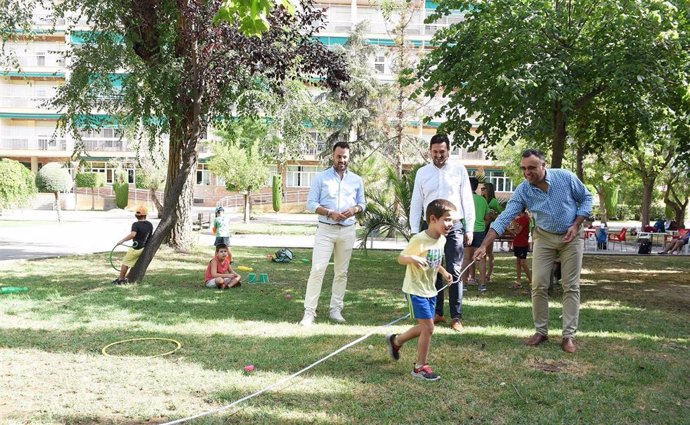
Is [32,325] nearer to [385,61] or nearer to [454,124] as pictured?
[454,124]

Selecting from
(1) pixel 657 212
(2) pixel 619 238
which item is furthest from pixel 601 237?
(1) pixel 657 212

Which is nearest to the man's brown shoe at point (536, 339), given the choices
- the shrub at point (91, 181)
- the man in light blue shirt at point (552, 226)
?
the man in light blue shirt at point (552, 226)

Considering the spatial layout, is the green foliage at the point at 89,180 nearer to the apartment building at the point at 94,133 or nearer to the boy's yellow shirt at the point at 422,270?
the apartment building at the point at 94,133

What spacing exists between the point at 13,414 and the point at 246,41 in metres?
6.68

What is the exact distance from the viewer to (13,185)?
2825 centimetres

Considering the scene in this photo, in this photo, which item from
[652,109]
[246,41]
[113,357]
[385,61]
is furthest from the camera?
[385,61]

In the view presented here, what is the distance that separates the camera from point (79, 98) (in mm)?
12125

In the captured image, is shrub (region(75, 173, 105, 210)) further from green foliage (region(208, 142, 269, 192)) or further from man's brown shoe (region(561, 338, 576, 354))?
man's brown shoe (region(561, 338, 576, 354))

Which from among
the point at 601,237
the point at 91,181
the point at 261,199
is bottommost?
the point at 601,237

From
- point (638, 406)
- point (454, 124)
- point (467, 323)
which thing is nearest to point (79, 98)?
point (454, 124)

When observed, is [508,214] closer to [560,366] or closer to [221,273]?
[560,366]

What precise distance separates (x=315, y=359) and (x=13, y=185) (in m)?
27.4

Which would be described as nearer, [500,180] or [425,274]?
[425,274]

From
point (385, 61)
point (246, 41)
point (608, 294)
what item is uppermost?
point (385, 61)
